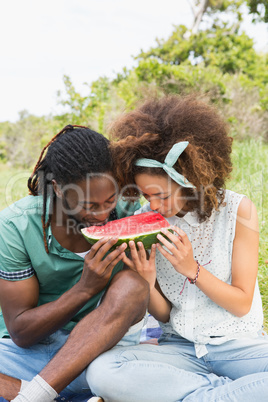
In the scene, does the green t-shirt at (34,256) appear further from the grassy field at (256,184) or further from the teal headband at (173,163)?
the grassy field at (256,184)

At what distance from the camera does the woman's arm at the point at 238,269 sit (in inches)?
106

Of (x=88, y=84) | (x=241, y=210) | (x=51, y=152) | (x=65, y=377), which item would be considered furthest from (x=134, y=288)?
(x=88, y=84)

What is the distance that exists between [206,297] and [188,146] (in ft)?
3.55

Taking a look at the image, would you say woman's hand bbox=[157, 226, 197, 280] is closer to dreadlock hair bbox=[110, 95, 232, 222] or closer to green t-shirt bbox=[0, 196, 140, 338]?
dreadlock hair bbox=[110, 95, 232, 222]

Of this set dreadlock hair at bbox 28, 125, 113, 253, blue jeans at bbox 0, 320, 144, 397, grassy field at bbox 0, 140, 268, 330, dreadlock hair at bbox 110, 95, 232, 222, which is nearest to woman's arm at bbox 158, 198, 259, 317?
dreadlock hair at bbox 110, 95, 232, 222

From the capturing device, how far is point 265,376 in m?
2.40

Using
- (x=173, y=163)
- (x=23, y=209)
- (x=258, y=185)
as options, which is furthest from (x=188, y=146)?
(x=258, y=185)

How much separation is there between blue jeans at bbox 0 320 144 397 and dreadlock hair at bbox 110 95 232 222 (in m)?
0.98

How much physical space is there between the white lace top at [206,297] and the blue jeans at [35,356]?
1.02 feet

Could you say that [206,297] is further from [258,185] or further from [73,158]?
[258,185]

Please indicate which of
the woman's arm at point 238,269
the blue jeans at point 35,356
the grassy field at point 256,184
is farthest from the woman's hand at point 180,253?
the grassy field at point 256,184

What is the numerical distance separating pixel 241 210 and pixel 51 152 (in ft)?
4.66

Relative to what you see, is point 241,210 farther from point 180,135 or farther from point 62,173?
point 62,173

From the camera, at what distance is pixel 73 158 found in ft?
9.46
